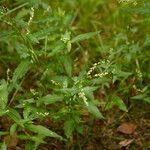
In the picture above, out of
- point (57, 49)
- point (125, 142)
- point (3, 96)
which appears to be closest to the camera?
point (3, 96)

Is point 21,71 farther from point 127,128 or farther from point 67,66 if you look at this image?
→ point 127,128

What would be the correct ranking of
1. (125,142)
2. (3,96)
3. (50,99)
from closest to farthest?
(3,96) → (50,99) → (125,142)

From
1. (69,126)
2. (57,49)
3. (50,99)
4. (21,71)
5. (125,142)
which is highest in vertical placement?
(57,49)

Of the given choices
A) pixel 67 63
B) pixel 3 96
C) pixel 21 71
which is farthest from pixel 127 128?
pixel 3 96

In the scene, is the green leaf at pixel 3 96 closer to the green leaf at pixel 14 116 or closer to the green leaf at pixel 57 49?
the green leaf at pixel 14 116

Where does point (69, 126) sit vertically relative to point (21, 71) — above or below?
below

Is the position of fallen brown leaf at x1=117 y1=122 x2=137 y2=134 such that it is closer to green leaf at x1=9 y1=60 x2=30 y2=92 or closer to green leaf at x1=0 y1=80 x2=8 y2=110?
green leaf at x1=9 y1=60 x2=30 y2=92

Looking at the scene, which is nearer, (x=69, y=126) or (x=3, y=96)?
(x=3, y=96)
